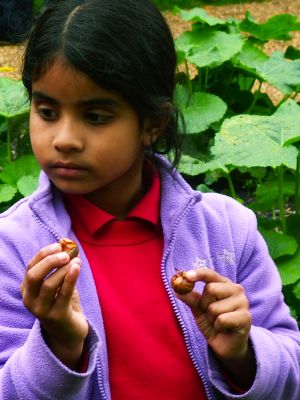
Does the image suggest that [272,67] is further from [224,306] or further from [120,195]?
[224,306]

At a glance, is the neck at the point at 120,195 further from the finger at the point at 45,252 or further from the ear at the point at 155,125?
the finger at the point at 45,252

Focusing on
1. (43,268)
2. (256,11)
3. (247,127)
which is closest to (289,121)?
(247,127)

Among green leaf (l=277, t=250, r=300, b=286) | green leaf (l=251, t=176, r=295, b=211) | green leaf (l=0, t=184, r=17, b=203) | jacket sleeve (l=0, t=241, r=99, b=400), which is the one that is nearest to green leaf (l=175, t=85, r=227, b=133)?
green leaf (l=251, t=176, r=295, b=211)

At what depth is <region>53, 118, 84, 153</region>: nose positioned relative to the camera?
1.79 metres

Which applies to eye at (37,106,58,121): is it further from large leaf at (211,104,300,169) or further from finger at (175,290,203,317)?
large leaf at (211,104,300,169)

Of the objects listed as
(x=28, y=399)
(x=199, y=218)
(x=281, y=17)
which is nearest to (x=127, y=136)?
(x=199, y=218)

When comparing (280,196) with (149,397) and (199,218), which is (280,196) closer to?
(199,218)

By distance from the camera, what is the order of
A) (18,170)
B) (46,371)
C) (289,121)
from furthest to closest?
(18,170), (289,121), (46,371)

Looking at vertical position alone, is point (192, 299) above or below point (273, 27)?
above

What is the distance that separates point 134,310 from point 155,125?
390mm

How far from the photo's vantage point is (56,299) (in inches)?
64.6

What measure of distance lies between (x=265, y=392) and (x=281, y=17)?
10.5 feet

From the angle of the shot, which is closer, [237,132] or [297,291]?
[297,291]

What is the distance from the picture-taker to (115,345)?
1.87 metres
